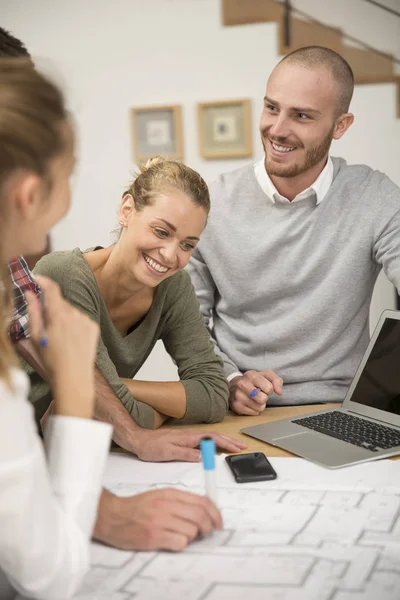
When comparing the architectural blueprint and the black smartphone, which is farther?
the black smartphone

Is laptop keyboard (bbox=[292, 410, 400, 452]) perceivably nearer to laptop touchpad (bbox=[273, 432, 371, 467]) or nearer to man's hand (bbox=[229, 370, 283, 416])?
laptop touchpad (bbox=[273, 432, 371, 467])

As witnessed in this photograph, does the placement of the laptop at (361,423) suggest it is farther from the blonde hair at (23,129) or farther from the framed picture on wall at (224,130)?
the framed picture on wall at (224,130)

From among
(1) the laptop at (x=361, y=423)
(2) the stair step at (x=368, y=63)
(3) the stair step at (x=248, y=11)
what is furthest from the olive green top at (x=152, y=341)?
(3) the stair step at (x=248, y=11)

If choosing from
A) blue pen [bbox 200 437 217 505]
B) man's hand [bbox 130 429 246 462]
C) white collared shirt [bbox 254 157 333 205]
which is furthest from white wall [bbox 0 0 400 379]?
blue pen [bbox 200 437 217 505]

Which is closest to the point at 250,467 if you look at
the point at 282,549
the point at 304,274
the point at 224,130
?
the point at 282,549

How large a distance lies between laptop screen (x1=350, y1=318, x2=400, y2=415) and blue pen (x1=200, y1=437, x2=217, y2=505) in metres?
0.57

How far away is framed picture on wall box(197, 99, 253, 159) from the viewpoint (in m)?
3.38

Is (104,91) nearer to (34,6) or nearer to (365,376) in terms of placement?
(34,6)

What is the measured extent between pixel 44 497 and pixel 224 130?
116 inches

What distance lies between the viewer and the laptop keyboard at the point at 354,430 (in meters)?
1.25

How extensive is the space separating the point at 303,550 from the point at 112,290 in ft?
2.72

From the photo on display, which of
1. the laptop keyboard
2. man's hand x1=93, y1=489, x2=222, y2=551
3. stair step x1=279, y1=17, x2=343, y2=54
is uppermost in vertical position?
stair step x1=279, y1=17, x2=343, y2=54

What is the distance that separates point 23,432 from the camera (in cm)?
66

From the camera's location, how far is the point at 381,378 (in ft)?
4.71
